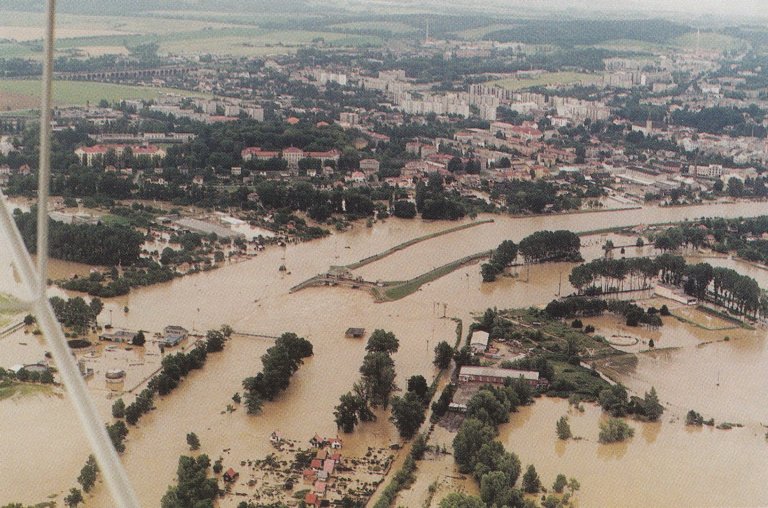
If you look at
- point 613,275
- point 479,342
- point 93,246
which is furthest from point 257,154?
point 479,342

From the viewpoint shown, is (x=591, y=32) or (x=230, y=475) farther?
(x=591, y=32)

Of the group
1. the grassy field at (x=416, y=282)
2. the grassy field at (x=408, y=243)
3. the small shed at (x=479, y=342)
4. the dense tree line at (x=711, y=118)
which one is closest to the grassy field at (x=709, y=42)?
the dense tree line at (x=711, y=118)

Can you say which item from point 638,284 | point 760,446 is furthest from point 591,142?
point 760,446

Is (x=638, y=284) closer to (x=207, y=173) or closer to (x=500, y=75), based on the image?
(x=207, y=173)

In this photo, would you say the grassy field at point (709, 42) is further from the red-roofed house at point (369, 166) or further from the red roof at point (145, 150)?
the red roof at point (145, 150)

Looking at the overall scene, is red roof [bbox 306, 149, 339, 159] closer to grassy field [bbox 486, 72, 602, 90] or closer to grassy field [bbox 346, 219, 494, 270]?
grassy field [bbox 346, 219, 494, 270]

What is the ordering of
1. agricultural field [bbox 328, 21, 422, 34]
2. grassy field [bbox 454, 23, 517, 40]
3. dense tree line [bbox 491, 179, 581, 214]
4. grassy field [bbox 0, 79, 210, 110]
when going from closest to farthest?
dense tree line [bbox 491, 179, 581, 214] → grassy field [bbox 0, 79, 210, 110] → grassy field [bbox 454, 23, 517, 40] → agricultural field [bbox 328, 21, 422, 34]

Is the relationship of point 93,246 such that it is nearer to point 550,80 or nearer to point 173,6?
point 550,80

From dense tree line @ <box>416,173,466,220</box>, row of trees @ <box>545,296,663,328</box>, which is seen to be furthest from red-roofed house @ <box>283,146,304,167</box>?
row of trees @ <box>545,296,663,328</box>
